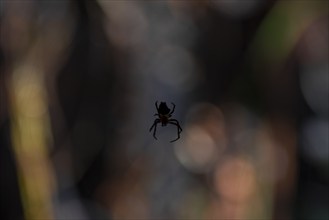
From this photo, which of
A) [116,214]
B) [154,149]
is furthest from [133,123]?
[116,214]

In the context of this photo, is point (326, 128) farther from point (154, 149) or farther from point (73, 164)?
point (73, 164)

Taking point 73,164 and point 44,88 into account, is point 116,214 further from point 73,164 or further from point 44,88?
point 44,88

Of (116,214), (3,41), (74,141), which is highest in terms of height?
(3,41)

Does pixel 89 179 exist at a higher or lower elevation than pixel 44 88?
lower

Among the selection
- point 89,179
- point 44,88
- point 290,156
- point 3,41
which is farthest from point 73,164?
point 290,156

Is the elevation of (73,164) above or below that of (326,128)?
below
